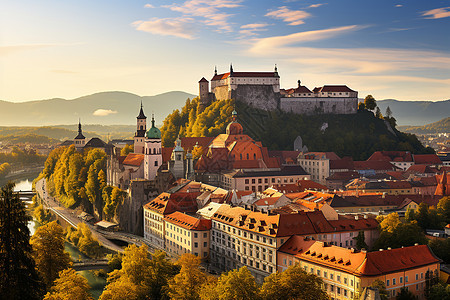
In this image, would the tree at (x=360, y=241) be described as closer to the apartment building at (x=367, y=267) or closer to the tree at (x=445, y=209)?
the apartment building at (x=367, y=267)

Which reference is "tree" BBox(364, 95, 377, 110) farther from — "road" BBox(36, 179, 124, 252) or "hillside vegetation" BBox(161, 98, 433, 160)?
"road" BBox(36, 179, 124, 252)

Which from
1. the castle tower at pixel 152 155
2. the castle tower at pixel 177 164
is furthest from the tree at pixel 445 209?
the castle tower at pixel 152 155

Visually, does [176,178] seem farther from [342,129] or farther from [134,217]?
[342,129]

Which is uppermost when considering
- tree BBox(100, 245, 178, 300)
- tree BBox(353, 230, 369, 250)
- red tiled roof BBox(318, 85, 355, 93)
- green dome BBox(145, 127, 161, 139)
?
red tiled roof BBox(318, 85, 355, 93)

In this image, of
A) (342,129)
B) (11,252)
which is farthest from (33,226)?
(342,129)

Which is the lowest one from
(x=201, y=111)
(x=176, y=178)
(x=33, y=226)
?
(x=33, y=226)

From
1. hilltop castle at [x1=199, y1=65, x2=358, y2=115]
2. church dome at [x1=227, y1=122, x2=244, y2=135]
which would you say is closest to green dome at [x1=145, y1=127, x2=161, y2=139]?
church dome at [x1=227, y1=122, x2=244, y2=135]
